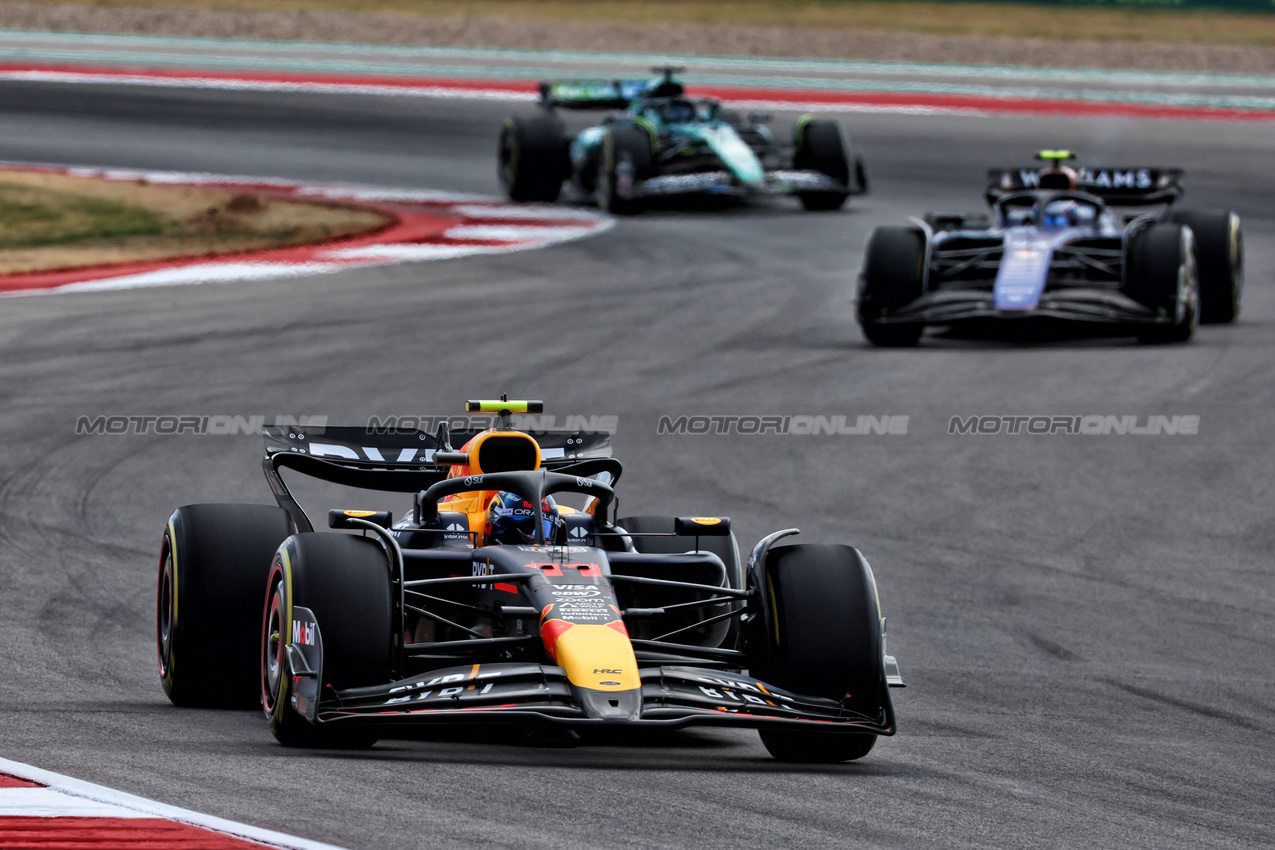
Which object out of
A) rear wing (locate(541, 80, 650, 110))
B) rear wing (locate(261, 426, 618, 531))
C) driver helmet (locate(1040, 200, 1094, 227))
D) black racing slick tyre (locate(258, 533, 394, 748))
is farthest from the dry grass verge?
black racing slick tyre (locate(258, 533, 394, 748))

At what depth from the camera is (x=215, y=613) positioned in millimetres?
8750

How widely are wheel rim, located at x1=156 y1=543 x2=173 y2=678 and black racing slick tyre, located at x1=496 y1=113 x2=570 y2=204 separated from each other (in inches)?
705

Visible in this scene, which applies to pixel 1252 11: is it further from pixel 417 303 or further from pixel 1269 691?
pixel 1269 691

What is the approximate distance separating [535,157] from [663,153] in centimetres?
191

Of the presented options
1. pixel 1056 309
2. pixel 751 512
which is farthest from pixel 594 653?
pixel 1056 309

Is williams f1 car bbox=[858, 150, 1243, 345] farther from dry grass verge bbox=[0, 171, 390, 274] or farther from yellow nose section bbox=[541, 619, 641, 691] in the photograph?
yellow nose section bbox=[541, 619, 641, 691]

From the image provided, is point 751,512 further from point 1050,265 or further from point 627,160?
point 627,160

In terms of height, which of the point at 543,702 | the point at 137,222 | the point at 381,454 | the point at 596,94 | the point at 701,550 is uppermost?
the point at 596,94

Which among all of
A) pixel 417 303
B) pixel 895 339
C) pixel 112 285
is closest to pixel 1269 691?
pixel 895 339

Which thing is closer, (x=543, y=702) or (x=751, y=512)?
(x=543, y=702)

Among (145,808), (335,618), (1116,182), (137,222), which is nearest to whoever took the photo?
(145,808)

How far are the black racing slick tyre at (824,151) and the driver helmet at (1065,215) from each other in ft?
23.4

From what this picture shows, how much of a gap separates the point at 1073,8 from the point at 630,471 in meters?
35.3

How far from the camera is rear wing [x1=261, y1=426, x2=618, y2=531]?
32.7 ft
